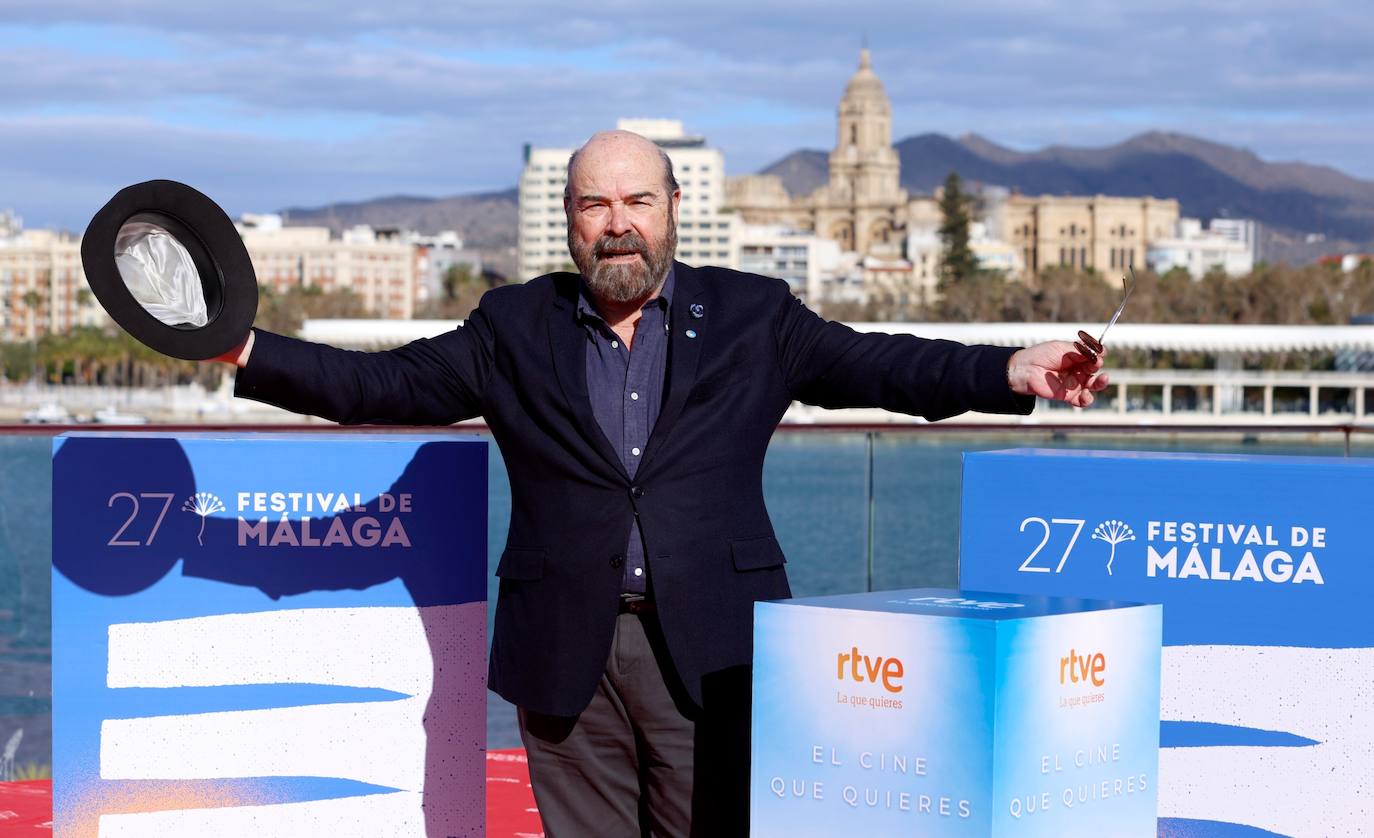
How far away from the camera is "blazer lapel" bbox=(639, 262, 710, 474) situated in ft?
8.18

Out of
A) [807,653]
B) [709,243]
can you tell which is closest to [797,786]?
[807,653]

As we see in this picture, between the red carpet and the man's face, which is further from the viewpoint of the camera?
the red carpet

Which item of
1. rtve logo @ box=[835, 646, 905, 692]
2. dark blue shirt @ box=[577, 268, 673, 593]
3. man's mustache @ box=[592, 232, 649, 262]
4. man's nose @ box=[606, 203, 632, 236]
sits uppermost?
man's nose @ box=[606, 203, 632, 236]

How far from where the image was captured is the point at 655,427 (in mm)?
2496

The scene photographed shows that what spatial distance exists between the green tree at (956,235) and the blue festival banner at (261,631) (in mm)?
90986

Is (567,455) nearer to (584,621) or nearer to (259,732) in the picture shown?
(584,621)

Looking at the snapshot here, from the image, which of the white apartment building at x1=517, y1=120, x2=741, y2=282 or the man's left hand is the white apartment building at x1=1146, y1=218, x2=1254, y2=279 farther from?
the man's left hand

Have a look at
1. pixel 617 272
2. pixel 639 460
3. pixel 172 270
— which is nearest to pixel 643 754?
pixel 639 460

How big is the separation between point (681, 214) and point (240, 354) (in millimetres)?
137659

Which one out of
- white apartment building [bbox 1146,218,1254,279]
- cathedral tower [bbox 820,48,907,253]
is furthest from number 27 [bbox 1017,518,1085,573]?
cathedral tower [bbox 820,48,907,253]

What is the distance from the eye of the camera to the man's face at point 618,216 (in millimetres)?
2500

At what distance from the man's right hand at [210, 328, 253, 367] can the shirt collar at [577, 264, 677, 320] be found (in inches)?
16.6

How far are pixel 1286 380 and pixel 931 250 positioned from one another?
88.3 m

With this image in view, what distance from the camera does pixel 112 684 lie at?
2.99 meters
